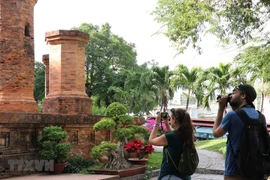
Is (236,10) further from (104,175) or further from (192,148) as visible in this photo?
(192,148)

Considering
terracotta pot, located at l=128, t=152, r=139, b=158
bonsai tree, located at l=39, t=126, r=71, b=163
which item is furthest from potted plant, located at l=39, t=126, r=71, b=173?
terracotta pot, located at l=128, t=152, r=139, b=158

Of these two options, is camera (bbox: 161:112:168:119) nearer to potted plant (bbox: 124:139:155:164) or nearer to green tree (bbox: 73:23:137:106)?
potted plant (bbox: 124:139:155:164)

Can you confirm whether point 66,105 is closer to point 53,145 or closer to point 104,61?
point 53,145

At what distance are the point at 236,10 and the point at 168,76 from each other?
18116 millimetres

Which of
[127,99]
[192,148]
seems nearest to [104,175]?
[192,148]

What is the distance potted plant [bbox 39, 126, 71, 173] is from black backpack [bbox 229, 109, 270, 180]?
237 inches

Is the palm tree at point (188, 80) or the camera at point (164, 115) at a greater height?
the palm tree at point (188, 80)

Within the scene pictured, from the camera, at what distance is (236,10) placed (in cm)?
962

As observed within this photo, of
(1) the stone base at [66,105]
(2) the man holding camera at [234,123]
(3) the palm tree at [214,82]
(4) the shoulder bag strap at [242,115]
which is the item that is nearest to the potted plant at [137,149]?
(1) the stone base at [66,105]

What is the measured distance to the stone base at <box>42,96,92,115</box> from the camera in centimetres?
1180

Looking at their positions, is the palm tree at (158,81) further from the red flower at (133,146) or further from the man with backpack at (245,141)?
the man with backpack at (245,141)

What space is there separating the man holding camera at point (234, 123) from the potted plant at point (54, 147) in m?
5.77

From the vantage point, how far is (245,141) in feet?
11.1

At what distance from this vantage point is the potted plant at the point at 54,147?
8.72 meters
